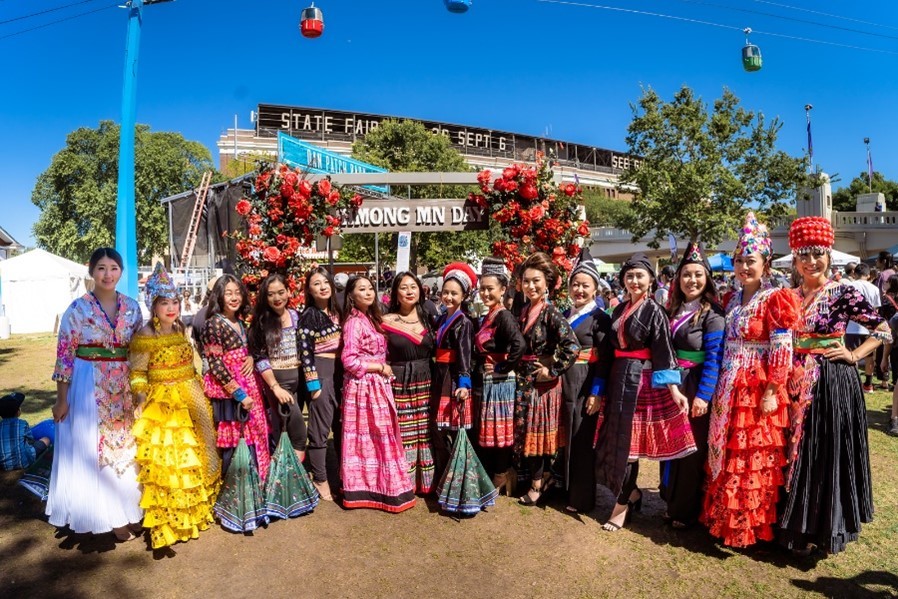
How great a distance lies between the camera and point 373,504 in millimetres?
4332

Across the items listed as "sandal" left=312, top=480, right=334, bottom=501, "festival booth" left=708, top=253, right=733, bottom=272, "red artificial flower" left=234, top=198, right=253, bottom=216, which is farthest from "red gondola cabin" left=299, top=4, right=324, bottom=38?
"festival booth" left=708, top=253, right=733, bottom=272

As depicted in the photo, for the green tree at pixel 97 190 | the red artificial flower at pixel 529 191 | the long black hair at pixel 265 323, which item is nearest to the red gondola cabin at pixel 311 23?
the red artificial flower at pixel 529 191

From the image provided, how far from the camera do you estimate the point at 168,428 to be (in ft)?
12.0

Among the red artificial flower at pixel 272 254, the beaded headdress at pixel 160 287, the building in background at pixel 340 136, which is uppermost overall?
the building in background at pixel 340 136

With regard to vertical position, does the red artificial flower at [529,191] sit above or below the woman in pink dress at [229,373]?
above

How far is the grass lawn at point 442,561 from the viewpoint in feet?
10.6

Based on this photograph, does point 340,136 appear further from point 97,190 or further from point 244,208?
point 244,208

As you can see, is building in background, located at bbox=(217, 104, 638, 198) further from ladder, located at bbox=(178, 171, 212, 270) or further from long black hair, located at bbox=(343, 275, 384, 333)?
long black hair, located at bbox=(343, 275, 384, 333)

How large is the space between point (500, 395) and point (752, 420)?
1667 millimetres

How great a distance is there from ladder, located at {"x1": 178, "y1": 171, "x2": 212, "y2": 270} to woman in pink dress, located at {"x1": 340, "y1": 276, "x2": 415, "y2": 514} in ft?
26.6

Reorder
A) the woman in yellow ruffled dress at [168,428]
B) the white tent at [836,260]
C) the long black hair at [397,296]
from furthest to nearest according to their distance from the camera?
the white tent at [836,260]
the long black hair at [397,296]
the woman in yellow ruffled dress at [168,428]

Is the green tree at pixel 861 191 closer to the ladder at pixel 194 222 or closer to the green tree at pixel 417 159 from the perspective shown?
the green tree at pixel 417 159

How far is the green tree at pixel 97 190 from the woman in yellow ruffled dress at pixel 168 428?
113ft

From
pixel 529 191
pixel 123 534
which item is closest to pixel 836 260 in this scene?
pixel 529 191
